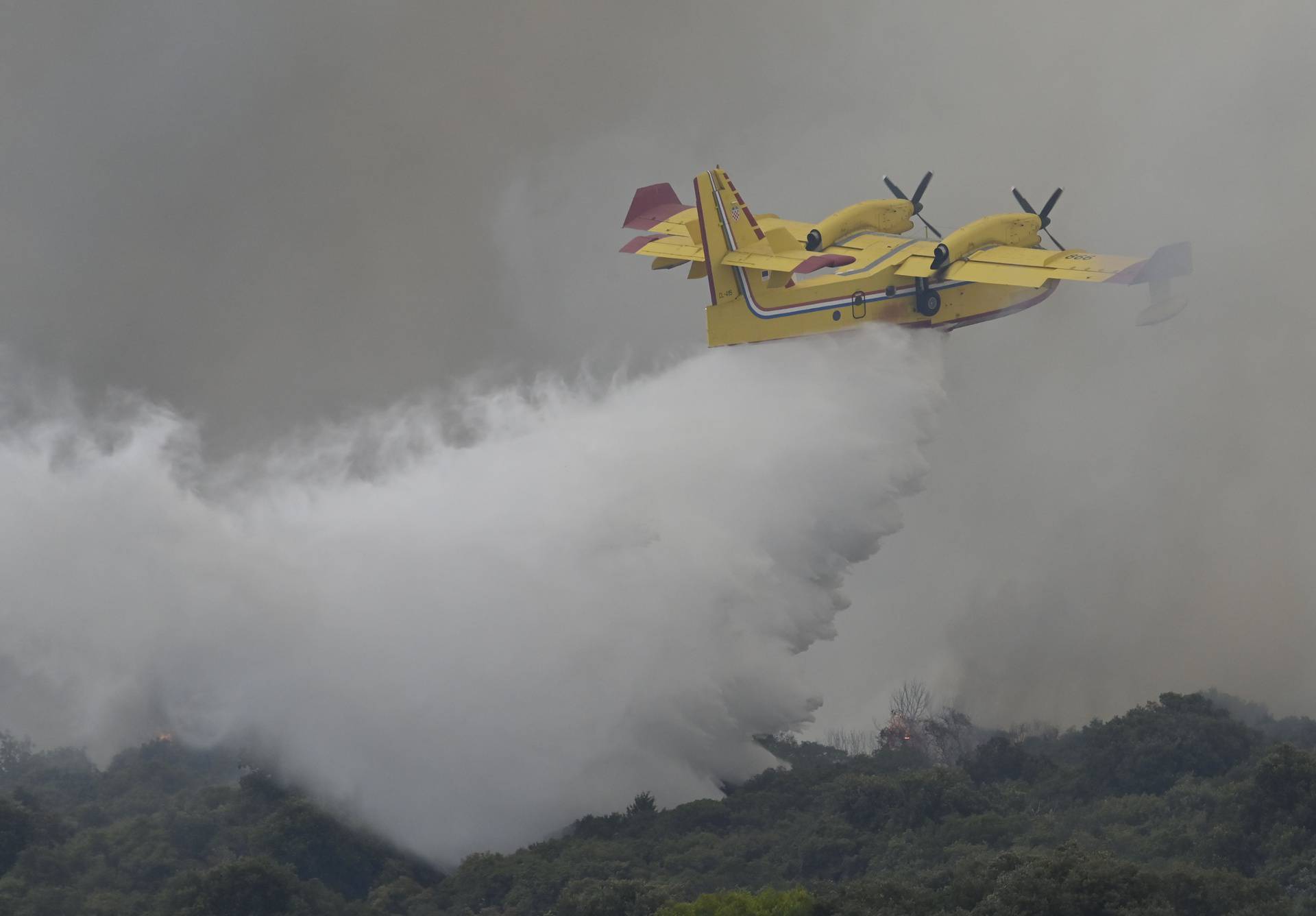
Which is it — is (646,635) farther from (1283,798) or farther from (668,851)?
(1283,798)

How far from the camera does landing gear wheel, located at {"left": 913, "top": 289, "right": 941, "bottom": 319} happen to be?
141 feet

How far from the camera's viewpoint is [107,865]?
46.9 meters

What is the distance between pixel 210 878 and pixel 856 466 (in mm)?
16406

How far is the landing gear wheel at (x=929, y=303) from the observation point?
4300cm

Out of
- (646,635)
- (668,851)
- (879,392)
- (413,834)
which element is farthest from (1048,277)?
(413,834)

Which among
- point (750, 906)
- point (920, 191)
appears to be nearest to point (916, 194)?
point (920, 191)

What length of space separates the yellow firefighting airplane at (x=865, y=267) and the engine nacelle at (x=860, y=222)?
23mm

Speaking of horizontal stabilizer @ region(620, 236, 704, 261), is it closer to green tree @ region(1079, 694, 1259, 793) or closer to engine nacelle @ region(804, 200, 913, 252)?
engine nacelle @ region(804, 200, 913, 252)

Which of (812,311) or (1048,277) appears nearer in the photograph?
(1048,277)

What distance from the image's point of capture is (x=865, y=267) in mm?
43438

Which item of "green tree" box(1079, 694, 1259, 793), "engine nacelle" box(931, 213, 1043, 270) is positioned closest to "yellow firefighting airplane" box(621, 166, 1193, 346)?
"engine nacelle" box(931, 213, 1043, 270)

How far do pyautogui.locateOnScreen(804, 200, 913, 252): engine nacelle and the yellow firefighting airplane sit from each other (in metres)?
0.02

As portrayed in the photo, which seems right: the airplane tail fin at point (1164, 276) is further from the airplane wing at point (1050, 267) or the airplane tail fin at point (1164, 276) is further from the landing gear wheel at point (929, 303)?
the landing gear wheel at point (929, 303)

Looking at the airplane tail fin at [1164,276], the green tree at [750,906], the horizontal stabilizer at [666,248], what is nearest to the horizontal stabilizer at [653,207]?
the horizontal stabilizer at [666,248]
